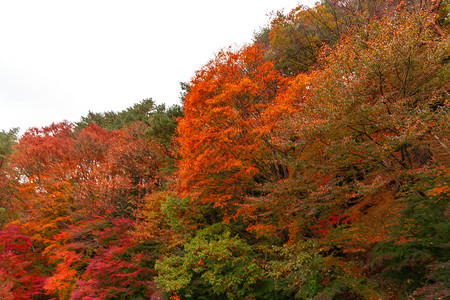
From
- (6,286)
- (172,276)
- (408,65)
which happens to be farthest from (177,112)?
(408,65)

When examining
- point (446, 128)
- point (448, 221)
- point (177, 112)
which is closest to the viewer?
point (446, 128)

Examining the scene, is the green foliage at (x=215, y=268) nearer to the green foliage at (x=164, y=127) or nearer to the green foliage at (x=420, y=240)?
the green foliage at (x=420, y=240)

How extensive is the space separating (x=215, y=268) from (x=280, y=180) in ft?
16.3

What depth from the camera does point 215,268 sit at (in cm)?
1023

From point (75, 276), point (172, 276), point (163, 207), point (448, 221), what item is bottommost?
point (448, 221)

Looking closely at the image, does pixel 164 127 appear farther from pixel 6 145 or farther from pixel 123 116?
pixel 6 145

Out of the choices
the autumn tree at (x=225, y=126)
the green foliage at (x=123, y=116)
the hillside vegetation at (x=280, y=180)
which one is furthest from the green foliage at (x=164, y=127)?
the autumn tree at (x=225, y=126)

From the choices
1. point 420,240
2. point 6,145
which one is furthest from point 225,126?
point 6,145

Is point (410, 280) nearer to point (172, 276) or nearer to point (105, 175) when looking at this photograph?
point (172, 276)

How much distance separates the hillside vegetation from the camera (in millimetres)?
6230

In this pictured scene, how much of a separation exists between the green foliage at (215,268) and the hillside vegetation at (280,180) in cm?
7

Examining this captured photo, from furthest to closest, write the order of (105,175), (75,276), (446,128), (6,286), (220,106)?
(105,175)
(75,276)
(6,286)
(220,106)
(446,128)

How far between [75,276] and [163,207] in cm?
682

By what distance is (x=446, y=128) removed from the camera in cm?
541
